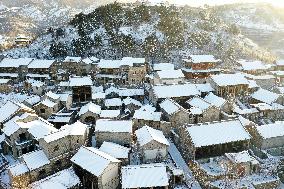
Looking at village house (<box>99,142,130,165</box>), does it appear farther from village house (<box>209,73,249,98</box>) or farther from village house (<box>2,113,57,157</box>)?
village house (<box>209,73,249,98</box>)

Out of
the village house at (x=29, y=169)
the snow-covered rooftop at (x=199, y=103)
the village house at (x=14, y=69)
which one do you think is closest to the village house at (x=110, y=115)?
the snow-covered rooftop at (x=199, y=103)

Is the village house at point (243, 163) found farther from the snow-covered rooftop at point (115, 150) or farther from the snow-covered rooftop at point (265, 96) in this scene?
the snow-covered rooftop at point (265, 96)

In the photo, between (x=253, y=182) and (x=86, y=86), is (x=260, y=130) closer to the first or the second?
(x=253, y=182)

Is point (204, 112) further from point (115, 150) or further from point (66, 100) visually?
point (66, 100)

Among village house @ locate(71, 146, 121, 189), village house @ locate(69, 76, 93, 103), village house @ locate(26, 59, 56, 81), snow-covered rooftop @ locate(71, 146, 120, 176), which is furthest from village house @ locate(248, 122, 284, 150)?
village house @ locate(26, 59, 56, 81)

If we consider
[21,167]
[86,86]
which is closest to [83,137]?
[21,167]
